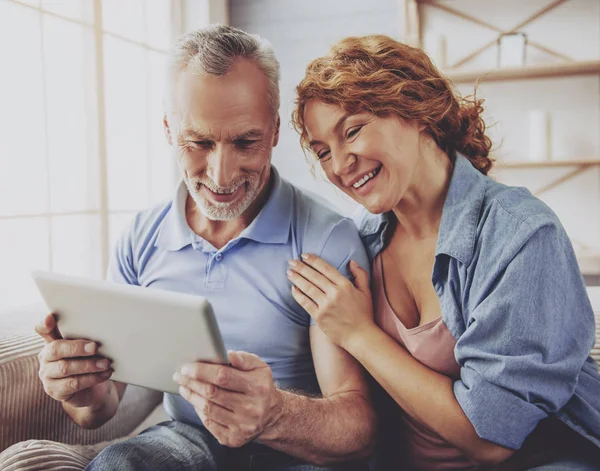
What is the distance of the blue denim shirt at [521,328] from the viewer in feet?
3.78

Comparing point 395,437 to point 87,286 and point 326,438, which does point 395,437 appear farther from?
point 87,286

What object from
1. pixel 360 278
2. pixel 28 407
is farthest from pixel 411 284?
pixel 28 407

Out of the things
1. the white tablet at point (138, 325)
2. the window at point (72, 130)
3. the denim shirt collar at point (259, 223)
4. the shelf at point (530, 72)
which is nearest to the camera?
the white tablet at point (138, 325)

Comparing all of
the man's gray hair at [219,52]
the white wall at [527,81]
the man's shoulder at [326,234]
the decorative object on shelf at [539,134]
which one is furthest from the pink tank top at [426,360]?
the decorative object on shelf at [539,134]

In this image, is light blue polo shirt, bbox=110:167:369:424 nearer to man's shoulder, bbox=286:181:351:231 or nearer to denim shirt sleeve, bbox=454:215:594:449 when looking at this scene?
man's shoulder, bbox=286:181:351:231

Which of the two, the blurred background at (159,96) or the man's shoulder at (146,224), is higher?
the blurred background at (159,96)

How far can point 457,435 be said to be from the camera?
48.1 inches

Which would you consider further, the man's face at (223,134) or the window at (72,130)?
the window at (72,130)

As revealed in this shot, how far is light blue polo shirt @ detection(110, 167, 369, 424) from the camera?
1461 millimetres

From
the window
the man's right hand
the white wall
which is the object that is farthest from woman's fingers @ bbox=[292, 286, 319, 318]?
the white wall

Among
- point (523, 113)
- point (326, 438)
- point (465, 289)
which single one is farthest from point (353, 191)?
point (523, 113)

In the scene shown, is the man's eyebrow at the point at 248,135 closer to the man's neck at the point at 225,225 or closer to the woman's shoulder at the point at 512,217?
the man's neck at the point at 225,225

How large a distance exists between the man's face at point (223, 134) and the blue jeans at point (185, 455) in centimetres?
53

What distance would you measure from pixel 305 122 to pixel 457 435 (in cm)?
74
